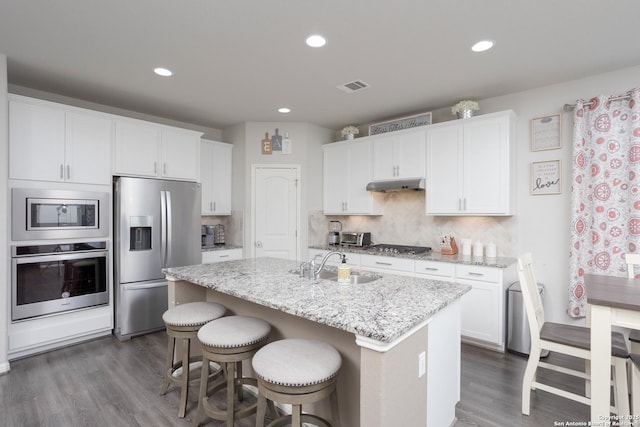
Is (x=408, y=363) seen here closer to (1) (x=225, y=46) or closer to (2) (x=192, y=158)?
(1) (x=225, y=46)

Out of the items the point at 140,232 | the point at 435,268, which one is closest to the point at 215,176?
the point at 140,232

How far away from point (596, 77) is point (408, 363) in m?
3.35

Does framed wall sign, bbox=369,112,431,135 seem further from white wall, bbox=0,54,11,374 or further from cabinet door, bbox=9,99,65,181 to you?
white wall, bbox=0,54,11,374

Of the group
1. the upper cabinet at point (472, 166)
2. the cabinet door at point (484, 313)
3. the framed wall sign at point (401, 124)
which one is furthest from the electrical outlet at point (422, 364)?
the framed wall sign at point (401, 124)

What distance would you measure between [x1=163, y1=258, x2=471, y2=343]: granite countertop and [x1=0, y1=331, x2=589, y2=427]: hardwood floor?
88cm

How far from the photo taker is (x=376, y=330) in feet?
4.25

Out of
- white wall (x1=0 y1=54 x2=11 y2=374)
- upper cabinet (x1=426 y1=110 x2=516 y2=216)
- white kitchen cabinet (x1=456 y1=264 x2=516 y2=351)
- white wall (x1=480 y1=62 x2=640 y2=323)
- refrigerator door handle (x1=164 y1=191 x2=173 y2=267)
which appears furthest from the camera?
refrigerator door handle (x1=164 y1=191 x2=173 y2=267)

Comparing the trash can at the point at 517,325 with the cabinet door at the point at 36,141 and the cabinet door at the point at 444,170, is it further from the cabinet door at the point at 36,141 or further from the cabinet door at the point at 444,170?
the cabinet door at the point at 36,141

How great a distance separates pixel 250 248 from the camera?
4633mm

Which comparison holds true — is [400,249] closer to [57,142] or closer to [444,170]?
[444,170]

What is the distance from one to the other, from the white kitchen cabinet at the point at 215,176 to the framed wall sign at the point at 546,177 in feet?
12.7

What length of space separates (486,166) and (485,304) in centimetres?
141

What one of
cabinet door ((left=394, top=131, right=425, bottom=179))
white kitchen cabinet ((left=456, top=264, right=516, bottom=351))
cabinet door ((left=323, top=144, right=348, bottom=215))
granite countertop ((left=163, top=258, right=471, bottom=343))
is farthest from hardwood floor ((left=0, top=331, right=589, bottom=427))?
cabinet door ((left=323, top=144, right=348, bottom=215))

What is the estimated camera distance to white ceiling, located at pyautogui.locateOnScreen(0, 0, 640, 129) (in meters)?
2.06
